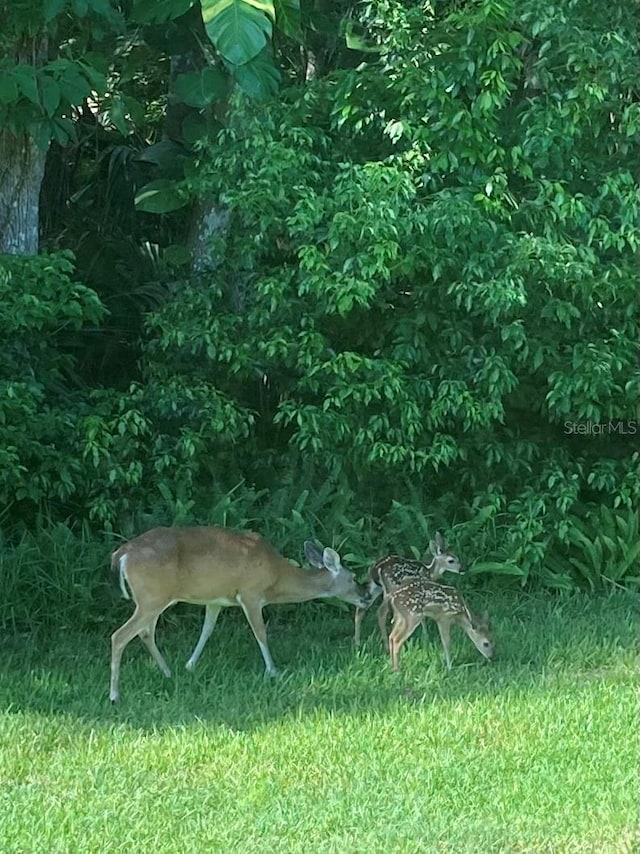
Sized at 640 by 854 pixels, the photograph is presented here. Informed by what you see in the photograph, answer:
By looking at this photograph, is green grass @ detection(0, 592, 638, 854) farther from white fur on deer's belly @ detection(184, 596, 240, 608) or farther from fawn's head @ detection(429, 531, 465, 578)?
fawn's head @ detection(429, 531, 465, 578)

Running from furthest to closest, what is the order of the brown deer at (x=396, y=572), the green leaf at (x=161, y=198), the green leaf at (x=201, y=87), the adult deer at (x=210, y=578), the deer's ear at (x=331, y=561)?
the green leaf at (x=161, y=198) → the green leaf at (x=201, y=87) → the deer's ear at (x=331, y=561) → the brown deer at (x=396, y=572) → the adult deer at (x=210, y=578)

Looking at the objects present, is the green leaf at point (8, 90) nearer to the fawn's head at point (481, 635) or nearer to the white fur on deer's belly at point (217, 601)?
the white fur on deer's belly at point (217, 601)

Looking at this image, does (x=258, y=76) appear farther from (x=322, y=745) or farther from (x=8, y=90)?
(x=322, y=745)

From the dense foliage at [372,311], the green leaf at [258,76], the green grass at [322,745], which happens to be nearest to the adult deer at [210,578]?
the green grass at [322,745]

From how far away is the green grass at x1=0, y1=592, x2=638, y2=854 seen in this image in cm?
606

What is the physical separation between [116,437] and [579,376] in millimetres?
3385

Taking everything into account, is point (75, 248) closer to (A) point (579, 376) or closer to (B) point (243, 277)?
(B) point (243, 277)

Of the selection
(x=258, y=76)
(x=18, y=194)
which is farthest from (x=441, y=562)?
(x=18, y=194)

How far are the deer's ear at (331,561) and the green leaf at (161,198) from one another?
3.19 m

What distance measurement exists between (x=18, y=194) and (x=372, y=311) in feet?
9.44

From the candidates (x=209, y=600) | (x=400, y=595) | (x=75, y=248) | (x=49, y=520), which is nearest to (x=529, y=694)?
(x=400, y=595)

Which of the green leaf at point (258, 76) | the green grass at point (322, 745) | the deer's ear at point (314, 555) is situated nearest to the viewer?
the green grass at point (322, 745)

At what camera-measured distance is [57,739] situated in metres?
7.31

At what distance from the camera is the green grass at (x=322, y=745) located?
606 centimetres
